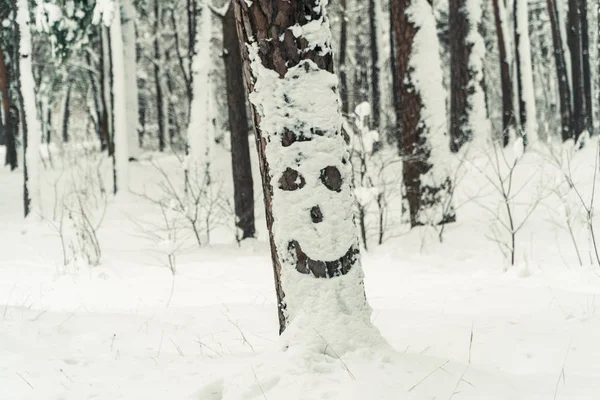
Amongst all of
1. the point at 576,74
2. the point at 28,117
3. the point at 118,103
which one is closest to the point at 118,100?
the point at 118,103

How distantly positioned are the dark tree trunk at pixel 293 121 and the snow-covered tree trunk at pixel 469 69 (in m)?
9.42

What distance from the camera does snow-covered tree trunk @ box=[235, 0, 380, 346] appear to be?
2.41m

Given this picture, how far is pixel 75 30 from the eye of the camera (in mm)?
12281

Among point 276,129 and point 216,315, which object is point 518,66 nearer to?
point 216,315

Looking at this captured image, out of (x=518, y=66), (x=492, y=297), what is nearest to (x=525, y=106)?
(x=518, y=66)

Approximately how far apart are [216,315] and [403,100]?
173 inches

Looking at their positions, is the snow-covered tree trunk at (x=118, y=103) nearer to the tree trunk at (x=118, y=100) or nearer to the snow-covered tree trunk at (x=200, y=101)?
the tree trunk at (x=118, y=100)

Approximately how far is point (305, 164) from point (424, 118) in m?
5.06

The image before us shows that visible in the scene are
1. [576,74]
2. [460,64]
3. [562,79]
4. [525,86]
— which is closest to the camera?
[460,64]

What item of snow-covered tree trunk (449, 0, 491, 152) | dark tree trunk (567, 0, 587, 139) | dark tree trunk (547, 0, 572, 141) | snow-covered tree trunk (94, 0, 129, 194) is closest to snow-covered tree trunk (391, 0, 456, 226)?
snow-covered tree trunk (449, 0, 491, 152)

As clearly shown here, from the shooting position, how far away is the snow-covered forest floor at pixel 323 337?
7.40 ft

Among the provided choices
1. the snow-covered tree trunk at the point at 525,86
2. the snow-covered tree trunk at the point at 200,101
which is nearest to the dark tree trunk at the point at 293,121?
the snow-covered tree trunk at the point at 200,101

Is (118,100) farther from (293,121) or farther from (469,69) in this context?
(293,121)

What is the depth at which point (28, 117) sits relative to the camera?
1104 centimetres
